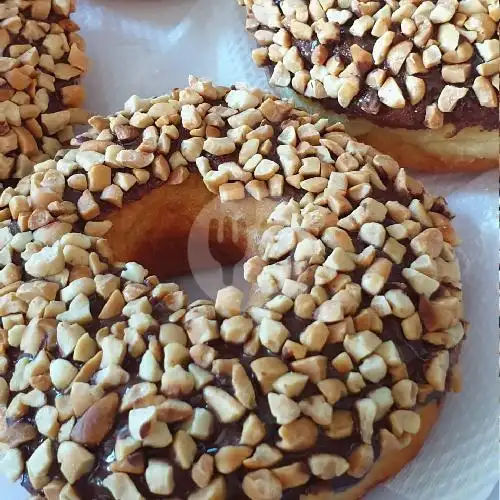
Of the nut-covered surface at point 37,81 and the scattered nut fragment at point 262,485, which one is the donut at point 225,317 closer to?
the scattered nut fragment at point 262,485

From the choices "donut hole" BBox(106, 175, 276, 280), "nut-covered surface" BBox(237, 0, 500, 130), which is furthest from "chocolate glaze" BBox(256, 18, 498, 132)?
"donut hole" BBox(106, 175, 276, 280)

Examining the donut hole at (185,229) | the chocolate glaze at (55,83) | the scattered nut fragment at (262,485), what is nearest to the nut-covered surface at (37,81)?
the chocolate glaze at (55,83)

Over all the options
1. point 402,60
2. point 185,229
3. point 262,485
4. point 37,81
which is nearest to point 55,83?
point 37,81

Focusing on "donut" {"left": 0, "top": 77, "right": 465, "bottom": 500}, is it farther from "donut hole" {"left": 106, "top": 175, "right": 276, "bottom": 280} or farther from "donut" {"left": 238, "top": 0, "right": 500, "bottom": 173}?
"donut" {"left": 238, "top": 0, "right": 500, "bottom": 173}

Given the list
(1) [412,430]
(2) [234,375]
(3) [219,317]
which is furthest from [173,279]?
(1) [412,430]

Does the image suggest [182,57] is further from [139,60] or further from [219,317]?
[219,317]

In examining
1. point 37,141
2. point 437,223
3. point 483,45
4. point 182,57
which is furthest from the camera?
point 182,57

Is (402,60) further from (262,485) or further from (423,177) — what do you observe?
(262,485)
